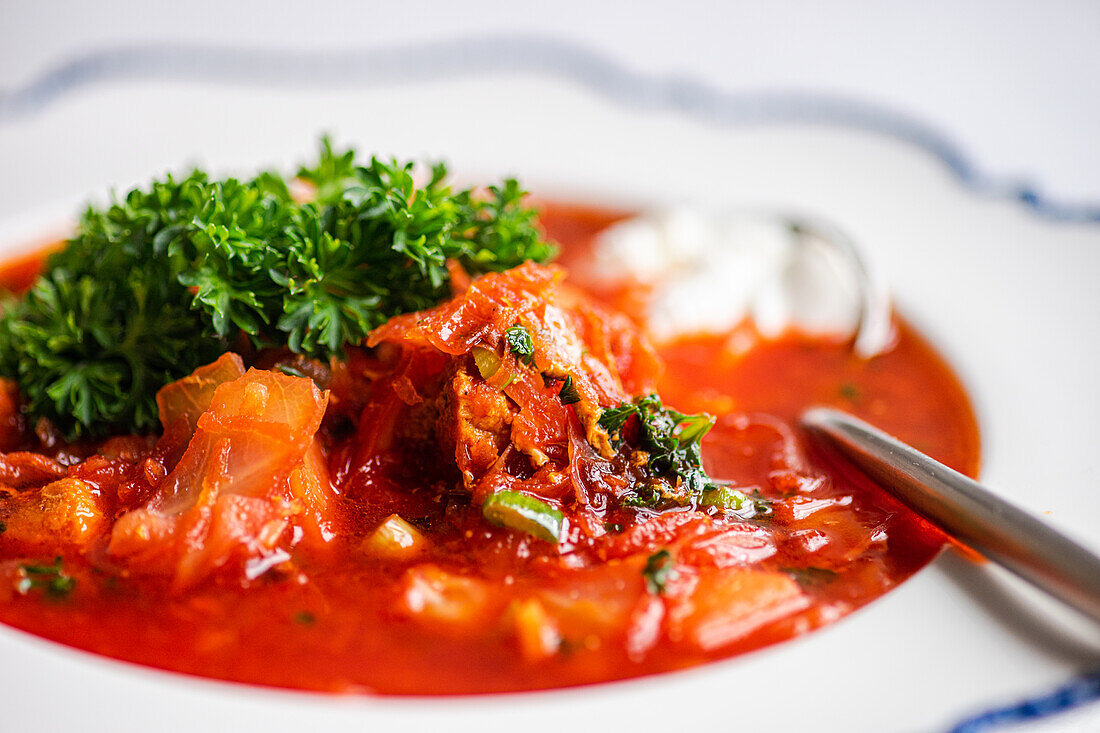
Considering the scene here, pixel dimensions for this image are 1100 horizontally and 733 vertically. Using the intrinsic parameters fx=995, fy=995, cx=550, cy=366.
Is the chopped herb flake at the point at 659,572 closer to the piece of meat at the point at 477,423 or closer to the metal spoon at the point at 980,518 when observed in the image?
the piece of meat at the point at 477,423

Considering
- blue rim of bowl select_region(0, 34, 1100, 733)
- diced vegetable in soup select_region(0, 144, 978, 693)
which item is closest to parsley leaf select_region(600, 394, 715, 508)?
diced vegetable in soup select_region(0, 144, 978, 693)

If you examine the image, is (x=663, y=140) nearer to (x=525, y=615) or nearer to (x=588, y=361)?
(x=588, y=361)

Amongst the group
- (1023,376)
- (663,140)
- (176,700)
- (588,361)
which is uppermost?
(663,140)

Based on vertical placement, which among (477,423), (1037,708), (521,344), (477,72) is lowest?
(1037,708)

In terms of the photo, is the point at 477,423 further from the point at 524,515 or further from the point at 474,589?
the point at 474,589

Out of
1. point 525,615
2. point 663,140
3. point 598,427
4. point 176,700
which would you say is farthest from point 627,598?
point 663,140

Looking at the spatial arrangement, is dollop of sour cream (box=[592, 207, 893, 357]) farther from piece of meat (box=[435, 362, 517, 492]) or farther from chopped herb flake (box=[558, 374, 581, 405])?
piece of meat (box=[435, 362, 517, 492])

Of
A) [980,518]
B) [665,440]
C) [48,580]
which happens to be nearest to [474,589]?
[665,440]
